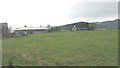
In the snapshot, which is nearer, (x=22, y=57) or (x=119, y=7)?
(x=22, y=57)


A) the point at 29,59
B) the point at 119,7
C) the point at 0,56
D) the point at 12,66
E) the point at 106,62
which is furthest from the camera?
the point at 119,7

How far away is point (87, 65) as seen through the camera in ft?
23.9

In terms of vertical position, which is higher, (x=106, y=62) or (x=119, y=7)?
(x=119, y=7)

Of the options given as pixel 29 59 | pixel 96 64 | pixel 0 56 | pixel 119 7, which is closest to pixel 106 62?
pixel 96 64

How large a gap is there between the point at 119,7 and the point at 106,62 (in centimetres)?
769

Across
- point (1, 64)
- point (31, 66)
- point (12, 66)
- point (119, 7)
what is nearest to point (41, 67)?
point (31, 66)

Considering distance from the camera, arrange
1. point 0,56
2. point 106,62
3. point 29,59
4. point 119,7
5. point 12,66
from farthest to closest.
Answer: point 119,7, point 0,56, point 29,59, point 106,62, point 12,66

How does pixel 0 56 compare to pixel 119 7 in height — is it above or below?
below

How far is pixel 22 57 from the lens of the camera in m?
8.77

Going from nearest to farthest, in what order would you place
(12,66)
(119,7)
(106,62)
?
1. (12,66)
2. (106,62)
3. (119,7)

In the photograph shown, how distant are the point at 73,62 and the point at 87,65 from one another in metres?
0.65

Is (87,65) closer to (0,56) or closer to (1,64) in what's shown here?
(1,64)

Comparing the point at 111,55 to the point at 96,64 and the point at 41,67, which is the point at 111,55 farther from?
the point at 41,67

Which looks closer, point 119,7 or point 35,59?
point 35,59
